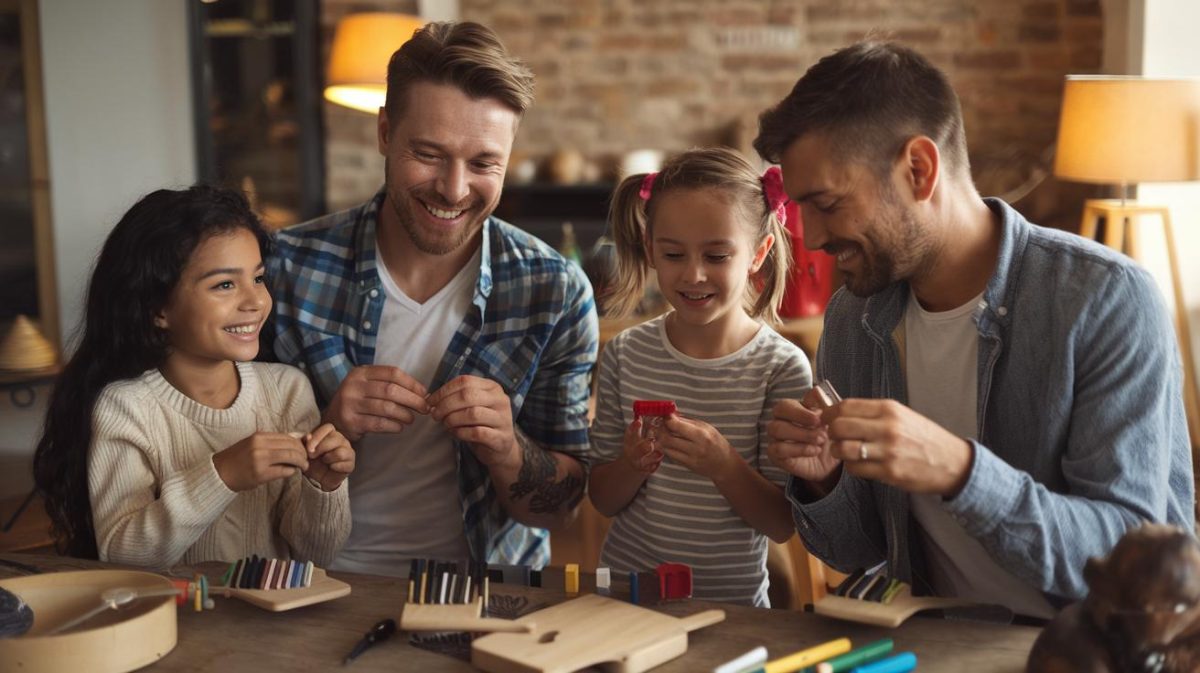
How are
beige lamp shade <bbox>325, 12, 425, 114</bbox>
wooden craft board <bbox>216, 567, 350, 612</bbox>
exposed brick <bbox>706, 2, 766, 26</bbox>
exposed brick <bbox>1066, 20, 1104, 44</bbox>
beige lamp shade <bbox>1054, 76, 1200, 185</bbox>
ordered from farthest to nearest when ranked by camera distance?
exposed brick <bbox>706, 2, 766, 26</bbox> < exposed brick <bbox>1066, 20, 1104, 44</bbox> < beige lamp shade <bbox>325, 12, 425, 114</bbox> < beige lamp shade <bbox>1054, 76, 1200, 185</bbox> < wooden craft board <bbox>216, 567, 350, 612</bbox>

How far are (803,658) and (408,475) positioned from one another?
114 centimetres

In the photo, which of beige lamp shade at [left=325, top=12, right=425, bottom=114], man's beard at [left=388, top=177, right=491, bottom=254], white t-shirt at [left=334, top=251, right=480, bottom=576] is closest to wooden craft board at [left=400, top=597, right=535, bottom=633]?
white t-shirt at [left=334, top=251, right=480, bottom=576]

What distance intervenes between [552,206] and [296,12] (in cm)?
197

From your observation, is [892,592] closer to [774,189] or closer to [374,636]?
[374,636]

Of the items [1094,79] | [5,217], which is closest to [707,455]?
[5,217]

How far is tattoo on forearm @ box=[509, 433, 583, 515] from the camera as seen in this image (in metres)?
2.20

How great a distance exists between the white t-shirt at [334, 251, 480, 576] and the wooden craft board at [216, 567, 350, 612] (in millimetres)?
657

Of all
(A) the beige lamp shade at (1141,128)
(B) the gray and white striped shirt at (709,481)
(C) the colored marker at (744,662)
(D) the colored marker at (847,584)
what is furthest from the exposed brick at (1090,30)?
(C) the colored marker at (744,662)

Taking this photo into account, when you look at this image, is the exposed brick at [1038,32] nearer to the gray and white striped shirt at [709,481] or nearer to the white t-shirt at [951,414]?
the gray and white striped shirt at [709,481]

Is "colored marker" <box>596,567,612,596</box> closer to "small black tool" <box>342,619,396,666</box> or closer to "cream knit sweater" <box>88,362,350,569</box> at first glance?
"small black tool" <box>342,619,396,666</box>

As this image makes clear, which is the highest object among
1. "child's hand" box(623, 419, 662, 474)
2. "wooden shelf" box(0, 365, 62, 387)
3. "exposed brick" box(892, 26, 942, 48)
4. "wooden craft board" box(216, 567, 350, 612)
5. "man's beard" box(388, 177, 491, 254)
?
"exposed brick" box(892, 26, 942, 48)

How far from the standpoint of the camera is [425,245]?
2234 millimetres

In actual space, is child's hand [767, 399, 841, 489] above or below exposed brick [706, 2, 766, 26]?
below

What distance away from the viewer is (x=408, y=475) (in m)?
2.28
